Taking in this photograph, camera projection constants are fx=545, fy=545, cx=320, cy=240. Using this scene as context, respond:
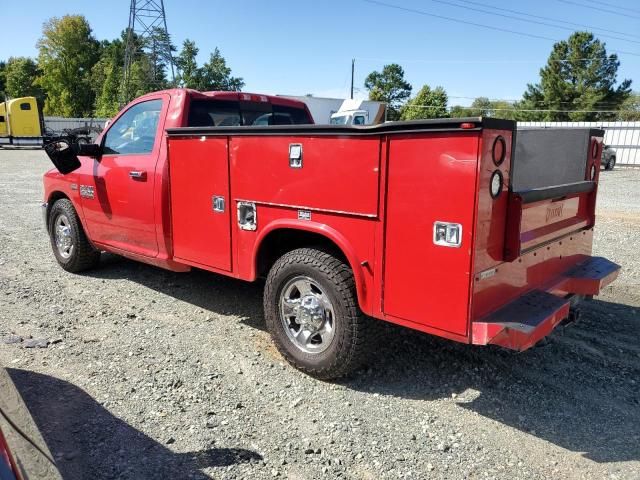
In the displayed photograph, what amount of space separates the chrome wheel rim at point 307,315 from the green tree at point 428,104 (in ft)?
182

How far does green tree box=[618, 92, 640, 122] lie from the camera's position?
53.1m

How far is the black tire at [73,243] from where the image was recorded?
633 cm

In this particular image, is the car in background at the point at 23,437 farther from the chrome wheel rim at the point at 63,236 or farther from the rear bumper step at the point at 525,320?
the chrome wheel rim at the point at 63,236

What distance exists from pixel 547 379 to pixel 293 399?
72.2 inches

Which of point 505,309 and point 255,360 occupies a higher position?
point 505,309

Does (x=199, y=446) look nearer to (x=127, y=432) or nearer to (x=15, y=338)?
(x=127, y=432)

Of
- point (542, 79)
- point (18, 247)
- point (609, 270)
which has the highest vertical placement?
point (542, 79)

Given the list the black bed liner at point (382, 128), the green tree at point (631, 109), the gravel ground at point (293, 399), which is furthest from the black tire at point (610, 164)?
the green tree at point (631, 109)

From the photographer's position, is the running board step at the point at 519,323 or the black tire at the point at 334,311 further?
the black tire at the point at 334,311

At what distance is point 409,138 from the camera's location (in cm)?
311

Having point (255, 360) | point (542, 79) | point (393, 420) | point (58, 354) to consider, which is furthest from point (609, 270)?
point (542, 79)

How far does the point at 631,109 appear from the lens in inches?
2211

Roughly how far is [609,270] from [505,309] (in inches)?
57.9

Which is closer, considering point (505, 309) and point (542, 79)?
point (505, 309)
